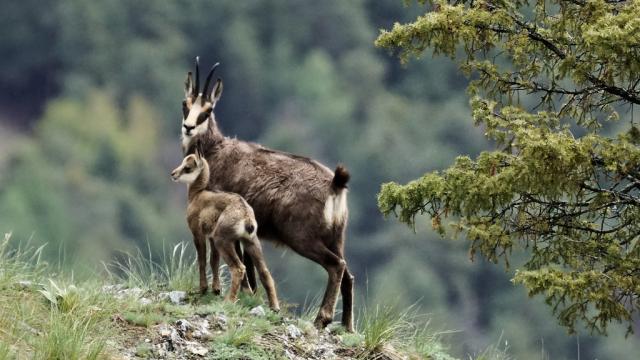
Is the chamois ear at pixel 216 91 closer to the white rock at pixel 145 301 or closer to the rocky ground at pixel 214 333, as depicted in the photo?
the rocky ground at pixel 214 333

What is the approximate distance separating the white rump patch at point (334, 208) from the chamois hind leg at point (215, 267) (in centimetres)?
102

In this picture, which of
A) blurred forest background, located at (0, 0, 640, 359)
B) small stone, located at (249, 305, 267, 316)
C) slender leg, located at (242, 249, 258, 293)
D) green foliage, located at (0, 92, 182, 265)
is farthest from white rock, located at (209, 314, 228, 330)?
green foliage, located at (0, 92, 182, 265)

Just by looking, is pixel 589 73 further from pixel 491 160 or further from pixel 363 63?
pixel 363 63

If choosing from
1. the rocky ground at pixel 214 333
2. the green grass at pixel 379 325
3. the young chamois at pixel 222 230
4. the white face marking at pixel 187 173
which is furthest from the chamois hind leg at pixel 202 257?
the green grass at pixel 379 325

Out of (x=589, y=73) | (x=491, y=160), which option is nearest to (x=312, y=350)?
(x=491, y=160)

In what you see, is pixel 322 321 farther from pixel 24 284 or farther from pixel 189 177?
pixel 24 284

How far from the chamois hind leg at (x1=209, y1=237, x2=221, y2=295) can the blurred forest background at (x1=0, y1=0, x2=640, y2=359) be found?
47.5 meters

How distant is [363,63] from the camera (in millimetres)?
89688

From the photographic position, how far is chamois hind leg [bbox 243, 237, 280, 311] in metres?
10.2

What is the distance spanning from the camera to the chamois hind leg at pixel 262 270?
10.2 m

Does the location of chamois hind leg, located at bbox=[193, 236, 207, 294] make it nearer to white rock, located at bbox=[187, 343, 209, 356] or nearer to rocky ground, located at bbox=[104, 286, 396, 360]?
rocky ground, located at bbox=[104, 286, 396, 360]

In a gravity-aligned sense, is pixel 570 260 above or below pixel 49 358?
above

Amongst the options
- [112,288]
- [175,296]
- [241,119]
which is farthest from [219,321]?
[241,119]

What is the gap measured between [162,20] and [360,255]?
29940 millimetres
